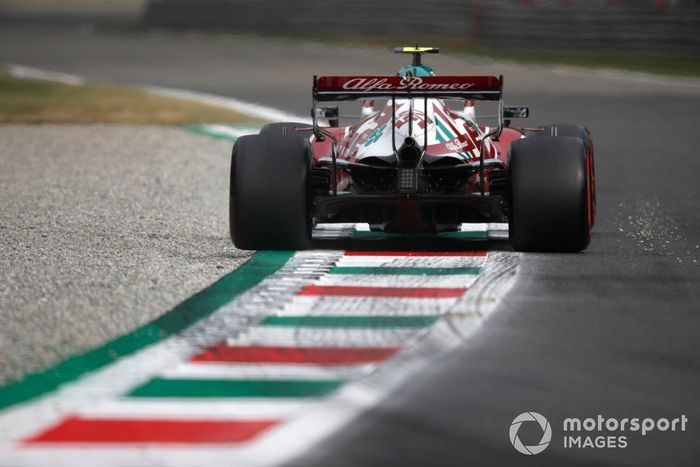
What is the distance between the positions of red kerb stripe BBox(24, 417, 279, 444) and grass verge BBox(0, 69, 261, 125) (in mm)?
14673

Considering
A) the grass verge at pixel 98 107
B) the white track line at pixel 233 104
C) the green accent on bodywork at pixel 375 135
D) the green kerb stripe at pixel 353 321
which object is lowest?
the grass verge at pixel 98 107

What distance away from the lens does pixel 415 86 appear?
10.1m

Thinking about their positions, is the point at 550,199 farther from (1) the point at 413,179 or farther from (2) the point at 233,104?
(2) the point at 233,104

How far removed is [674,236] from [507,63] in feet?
56.4

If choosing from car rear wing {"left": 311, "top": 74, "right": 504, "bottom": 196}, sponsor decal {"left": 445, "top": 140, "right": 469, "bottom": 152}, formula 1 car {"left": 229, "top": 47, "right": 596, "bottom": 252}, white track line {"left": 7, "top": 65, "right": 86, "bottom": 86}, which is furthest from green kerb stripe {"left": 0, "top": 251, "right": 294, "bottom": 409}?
white track line {"left": 7, "top": 65, "right": 86, "bottom": 86}

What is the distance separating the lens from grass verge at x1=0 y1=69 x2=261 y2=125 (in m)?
21.0

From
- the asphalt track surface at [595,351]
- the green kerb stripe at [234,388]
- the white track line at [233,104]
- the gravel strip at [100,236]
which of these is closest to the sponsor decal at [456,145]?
the asphalt track surface at [595,351]

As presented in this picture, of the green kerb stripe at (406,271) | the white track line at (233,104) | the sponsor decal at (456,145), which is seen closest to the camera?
the green kerb stripe at (406,271)

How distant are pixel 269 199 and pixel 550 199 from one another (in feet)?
5.83

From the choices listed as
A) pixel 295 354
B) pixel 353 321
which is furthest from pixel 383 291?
pixel 295 354

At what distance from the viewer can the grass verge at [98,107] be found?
21.0 m

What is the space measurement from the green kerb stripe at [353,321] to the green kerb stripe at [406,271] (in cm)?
139

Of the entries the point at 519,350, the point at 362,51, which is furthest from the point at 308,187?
the point at 362,51

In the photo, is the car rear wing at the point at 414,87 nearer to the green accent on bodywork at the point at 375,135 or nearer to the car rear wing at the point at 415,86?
the car rear wing at the point at 415,86
